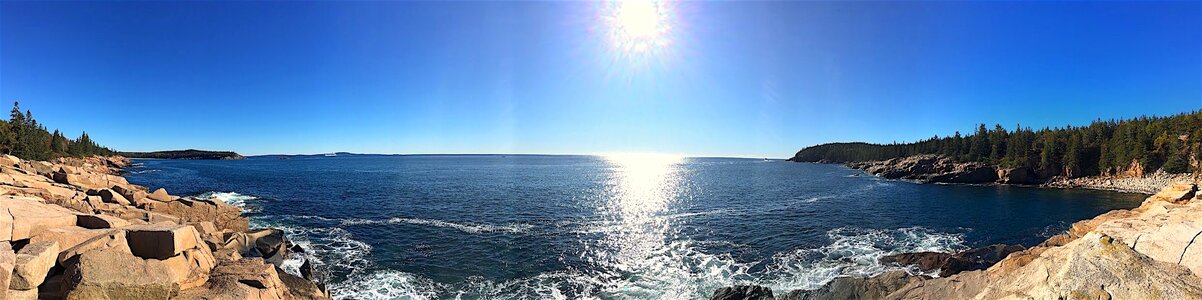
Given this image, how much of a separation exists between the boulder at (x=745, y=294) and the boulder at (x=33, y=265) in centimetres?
2278

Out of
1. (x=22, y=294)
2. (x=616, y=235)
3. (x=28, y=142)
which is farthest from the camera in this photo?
(x=28, y=142)

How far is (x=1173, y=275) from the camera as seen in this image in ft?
32.2

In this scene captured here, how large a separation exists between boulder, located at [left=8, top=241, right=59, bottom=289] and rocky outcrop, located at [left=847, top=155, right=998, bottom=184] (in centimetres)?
12475

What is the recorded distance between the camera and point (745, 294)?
2128 centimetres

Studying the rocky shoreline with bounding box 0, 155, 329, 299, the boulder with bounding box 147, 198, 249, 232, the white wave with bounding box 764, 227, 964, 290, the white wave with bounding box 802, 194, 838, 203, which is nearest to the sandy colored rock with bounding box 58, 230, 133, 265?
the rocky shoreline with bounding box 0, 155, 329, 299

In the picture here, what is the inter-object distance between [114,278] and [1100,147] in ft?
488

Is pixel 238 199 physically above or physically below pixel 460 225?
above

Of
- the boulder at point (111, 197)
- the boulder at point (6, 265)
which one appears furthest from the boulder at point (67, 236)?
the boulder at point (111, 197)

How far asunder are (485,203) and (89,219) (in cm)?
4049

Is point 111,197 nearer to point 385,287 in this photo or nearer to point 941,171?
point 385,287

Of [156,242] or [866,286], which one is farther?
[866,286]

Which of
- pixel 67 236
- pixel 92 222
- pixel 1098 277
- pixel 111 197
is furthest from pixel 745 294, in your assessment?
pixel 111 197

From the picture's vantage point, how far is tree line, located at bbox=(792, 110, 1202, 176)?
84.1 m

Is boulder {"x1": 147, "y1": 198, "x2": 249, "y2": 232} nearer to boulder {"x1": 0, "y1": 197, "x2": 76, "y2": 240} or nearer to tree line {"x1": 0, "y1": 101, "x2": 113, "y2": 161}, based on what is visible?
boulder {"x1": 0, "y1": 197, "x2": 76, "y2": 240}
